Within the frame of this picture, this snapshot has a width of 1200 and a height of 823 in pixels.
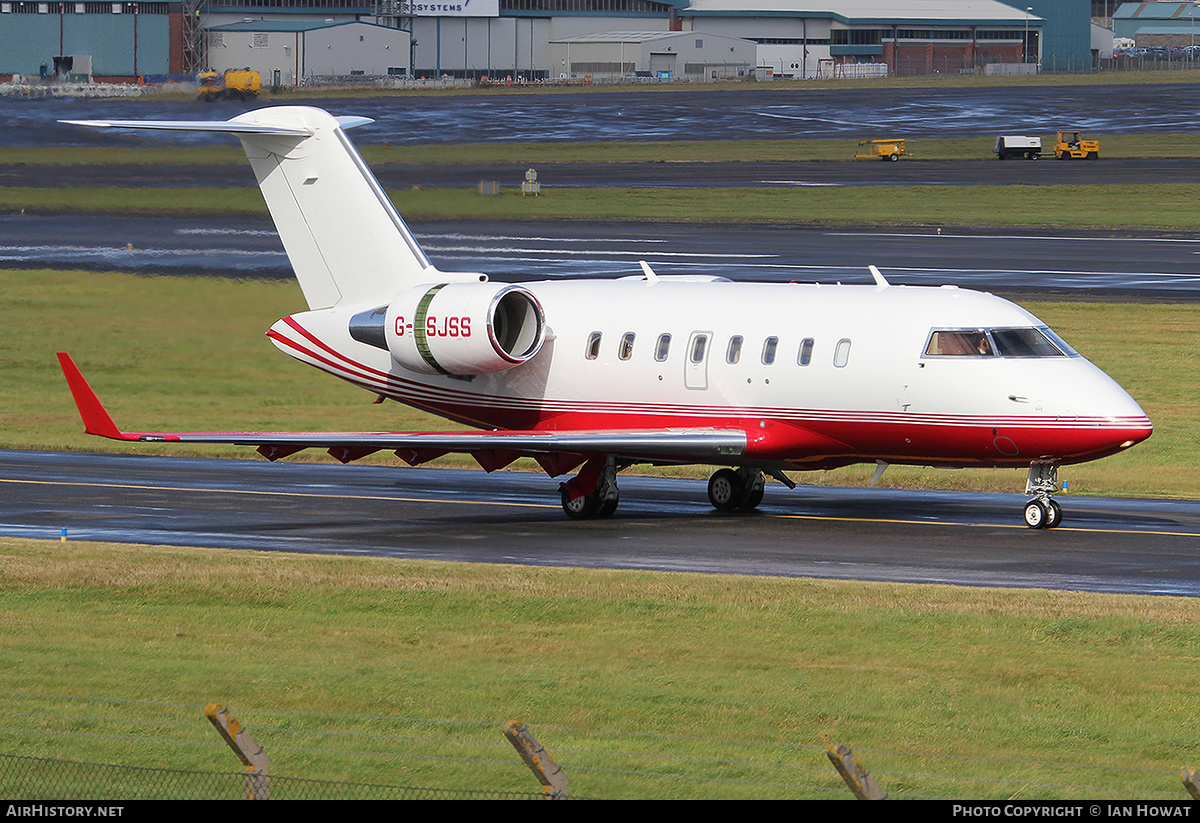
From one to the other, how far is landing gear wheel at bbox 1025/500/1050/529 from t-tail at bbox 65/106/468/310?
11747mm

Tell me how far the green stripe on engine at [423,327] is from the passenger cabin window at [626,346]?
3.37 m

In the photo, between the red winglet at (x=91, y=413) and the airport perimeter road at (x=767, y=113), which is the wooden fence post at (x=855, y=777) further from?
the airport perimeter road at (x=767, y=113)

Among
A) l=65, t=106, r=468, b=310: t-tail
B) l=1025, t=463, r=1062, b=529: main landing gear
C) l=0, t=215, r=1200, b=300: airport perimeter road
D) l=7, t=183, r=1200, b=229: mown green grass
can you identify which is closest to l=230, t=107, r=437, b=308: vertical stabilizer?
l=65, t=106, r=468, b=310: t-tail

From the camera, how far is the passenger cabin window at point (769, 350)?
30.3 m

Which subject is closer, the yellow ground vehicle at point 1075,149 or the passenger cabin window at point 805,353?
the passenger cabin window at point 805,353

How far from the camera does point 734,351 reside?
30.8m

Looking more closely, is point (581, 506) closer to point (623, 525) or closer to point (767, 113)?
point (623, 525)

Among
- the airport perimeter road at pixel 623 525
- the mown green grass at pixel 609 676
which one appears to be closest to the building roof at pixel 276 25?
the airport perimeter road at pixel 623 525

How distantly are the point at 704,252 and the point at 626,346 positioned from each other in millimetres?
38623

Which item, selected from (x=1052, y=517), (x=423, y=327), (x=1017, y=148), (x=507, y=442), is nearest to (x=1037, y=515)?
(x=1052, y=517)

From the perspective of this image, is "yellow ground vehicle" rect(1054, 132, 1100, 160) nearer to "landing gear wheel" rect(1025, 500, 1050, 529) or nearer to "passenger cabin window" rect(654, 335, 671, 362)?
"passenger cabin window" rect(654, 335, 671, 362)

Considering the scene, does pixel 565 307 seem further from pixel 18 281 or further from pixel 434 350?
pixel 18 281

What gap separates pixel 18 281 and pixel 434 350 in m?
29.5

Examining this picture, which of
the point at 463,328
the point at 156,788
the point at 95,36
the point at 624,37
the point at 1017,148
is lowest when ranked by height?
the point at 156,788
